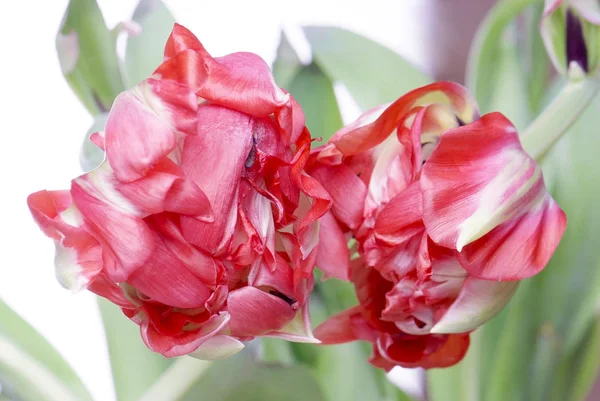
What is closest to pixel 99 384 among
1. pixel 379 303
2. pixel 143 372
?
pixel 143 372

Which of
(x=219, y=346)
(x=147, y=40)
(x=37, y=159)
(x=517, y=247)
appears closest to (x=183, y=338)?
(x=219, y=346)

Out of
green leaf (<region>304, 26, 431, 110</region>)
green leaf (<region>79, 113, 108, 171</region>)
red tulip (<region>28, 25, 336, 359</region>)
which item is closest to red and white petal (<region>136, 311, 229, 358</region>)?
red tulip (<region>28, 25, 336, 359</region>)

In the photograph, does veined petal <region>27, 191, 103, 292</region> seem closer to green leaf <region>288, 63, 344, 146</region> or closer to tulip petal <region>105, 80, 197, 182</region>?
tulip petal <region>105, 80, 197, 182</region>

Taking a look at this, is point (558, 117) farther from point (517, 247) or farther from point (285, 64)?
point (285, 64)

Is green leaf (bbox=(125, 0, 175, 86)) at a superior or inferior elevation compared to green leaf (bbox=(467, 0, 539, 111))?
superior

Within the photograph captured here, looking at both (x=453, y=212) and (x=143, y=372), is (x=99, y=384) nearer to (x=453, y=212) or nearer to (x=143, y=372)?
(x=143, y=372)

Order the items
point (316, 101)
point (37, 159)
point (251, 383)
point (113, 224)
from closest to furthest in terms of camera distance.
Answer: point (113, 224) < point (251, 383) < point (316, 101) < point (37, 159)

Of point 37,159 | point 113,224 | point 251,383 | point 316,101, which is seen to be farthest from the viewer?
point 37,159

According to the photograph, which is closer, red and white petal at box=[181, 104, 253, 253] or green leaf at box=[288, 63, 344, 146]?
red and white petal at box=[181, 104, 253, 253]
